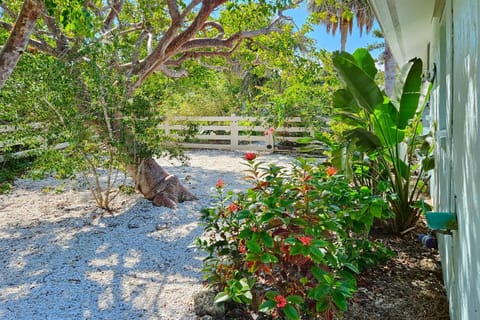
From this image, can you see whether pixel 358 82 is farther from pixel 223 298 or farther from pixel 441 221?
pixel 223 298

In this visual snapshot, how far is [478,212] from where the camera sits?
1531mm

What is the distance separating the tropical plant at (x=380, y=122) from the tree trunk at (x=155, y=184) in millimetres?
2843

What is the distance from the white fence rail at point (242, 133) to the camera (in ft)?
38.9

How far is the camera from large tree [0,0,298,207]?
450 cm

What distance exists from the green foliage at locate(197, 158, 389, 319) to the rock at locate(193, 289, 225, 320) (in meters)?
0.10

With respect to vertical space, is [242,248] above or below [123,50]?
below

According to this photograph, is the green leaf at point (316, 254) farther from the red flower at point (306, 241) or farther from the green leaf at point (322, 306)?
the green leaf at point (322, 306)

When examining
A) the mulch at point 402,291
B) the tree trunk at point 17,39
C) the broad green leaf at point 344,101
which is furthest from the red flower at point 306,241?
the tree trunk at point 17,39

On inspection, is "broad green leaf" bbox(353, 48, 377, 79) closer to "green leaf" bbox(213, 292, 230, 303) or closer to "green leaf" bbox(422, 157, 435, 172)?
"green leaf" bbox(422, 157, 435, 172)

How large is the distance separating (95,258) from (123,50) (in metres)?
2.93

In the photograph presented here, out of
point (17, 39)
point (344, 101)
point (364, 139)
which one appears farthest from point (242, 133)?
point (17, 39)

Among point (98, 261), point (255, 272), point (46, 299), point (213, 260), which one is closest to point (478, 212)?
point (255, 272)

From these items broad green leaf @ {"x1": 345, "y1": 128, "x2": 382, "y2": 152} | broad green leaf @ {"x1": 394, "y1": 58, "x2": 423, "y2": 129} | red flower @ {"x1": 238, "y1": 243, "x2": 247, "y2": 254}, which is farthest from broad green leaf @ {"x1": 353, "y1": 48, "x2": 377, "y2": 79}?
red flower @ {"x1": 238, "y1": 243, "x2": 247, "y2": 254}

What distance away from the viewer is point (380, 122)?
419 cm
